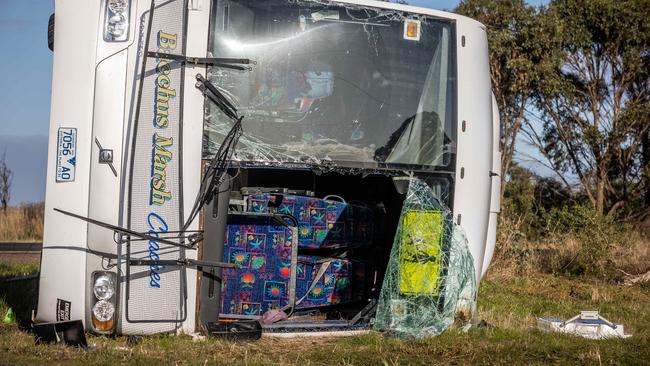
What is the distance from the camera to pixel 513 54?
22.2 m

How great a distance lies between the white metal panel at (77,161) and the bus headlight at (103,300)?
3.6 inches

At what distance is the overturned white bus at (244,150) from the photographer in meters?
6.34

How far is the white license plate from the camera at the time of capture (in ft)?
20.9

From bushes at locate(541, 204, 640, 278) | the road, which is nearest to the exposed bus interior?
bushes at locate(541, 204, 640, 278)

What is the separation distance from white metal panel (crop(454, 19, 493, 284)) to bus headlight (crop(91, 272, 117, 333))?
2853mm

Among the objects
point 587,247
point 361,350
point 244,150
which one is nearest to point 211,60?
point 244,150

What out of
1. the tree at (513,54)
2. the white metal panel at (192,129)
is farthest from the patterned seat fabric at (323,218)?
the tree at (513,54)

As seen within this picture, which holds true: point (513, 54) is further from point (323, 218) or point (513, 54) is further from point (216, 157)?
point (216, 157)

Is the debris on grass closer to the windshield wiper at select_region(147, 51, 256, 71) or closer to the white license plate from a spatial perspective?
Answer: the windshield wiper at select_region(147, 51, 256, 71)

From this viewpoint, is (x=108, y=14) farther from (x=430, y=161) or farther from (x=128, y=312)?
(x=430, y=161)

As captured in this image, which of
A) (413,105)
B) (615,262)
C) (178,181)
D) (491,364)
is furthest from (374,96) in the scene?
(615,262)

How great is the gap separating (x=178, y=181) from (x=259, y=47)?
48.7 inches

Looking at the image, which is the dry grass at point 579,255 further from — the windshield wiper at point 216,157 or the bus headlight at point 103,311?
the bus headlight at point 103,311

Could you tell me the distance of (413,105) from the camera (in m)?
7.21
